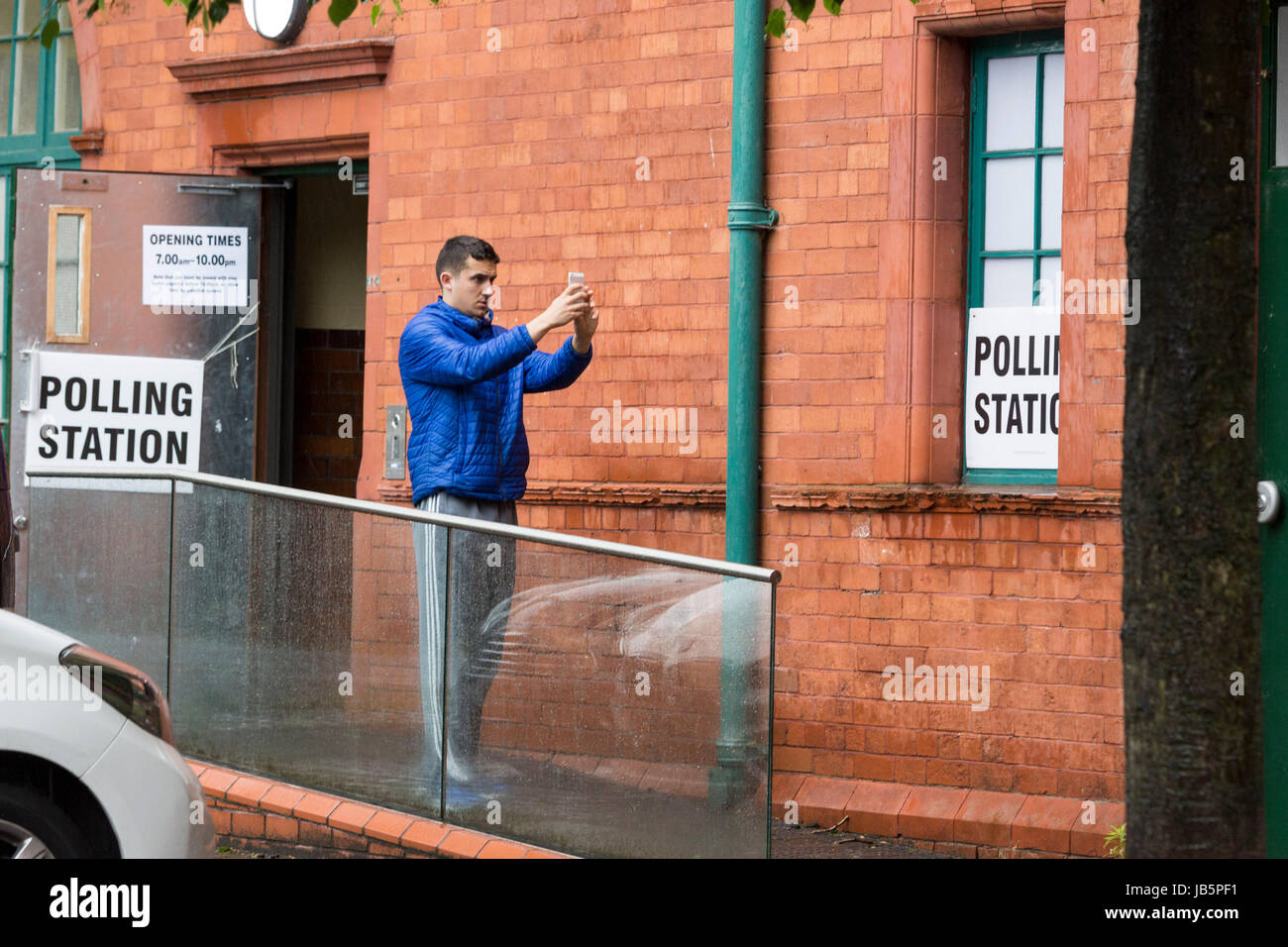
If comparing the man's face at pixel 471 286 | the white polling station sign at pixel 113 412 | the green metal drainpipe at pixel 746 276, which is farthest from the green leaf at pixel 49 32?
the white polling station sign at pixel 113 412

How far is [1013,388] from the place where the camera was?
8539 millimetres

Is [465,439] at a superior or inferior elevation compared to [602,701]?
superior

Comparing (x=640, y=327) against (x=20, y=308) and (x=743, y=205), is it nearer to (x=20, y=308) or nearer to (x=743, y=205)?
(x=743, y=205)

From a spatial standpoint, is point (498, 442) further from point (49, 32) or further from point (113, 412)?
point (113, 412)

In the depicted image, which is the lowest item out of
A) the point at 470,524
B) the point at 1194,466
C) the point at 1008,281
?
the point at 470,524

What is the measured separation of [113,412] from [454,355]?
13.0 ft

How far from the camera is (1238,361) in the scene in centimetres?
428

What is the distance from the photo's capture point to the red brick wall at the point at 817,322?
8094 millimetres

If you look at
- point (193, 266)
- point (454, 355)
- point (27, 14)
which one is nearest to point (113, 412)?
point (193, 266)

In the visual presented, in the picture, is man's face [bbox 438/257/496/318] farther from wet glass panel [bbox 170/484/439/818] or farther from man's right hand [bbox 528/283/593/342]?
wet glass panel [bbox 170/484/439/818]

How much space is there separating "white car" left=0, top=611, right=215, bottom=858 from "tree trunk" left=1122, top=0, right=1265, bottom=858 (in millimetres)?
2675

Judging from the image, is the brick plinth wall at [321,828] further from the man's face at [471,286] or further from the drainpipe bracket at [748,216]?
the drainpipe bracket at [748,216]

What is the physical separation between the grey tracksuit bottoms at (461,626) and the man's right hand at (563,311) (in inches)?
38.3

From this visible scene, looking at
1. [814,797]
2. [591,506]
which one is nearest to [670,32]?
[591,506]
